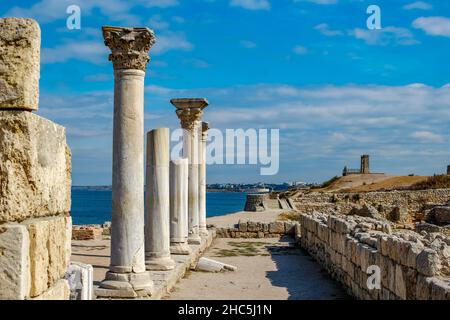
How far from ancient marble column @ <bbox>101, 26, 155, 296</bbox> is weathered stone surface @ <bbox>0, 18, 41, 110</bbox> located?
5781 mm

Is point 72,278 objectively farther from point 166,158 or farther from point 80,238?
point 80,238

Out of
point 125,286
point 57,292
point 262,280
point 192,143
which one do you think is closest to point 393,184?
point 192,143

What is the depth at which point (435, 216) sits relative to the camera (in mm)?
29406

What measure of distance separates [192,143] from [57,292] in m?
14.5

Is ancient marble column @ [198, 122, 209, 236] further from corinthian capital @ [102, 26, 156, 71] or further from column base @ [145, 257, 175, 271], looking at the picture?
corinthian capital @ [102, 26, 156, 71]

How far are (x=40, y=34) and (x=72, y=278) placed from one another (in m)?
2.00

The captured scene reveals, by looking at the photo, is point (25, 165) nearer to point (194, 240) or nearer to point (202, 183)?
point (194, 240)

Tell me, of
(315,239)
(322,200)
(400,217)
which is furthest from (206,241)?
(322,200)

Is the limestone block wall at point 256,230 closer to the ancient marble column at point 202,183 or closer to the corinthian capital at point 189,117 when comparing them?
the ancient marble column at point 202,183

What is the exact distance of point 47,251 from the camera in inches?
149

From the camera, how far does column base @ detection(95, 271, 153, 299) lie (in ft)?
30.7

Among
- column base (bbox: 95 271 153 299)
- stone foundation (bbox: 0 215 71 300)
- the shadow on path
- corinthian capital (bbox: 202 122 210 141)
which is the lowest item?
the shadow on path

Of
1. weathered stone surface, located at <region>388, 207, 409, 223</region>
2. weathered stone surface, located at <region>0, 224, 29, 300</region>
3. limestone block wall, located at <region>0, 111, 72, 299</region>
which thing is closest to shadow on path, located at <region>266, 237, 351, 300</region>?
limestone block wall, located at <region>0, 111, 72, 299</region>

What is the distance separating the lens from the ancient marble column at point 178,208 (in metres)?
15.2
